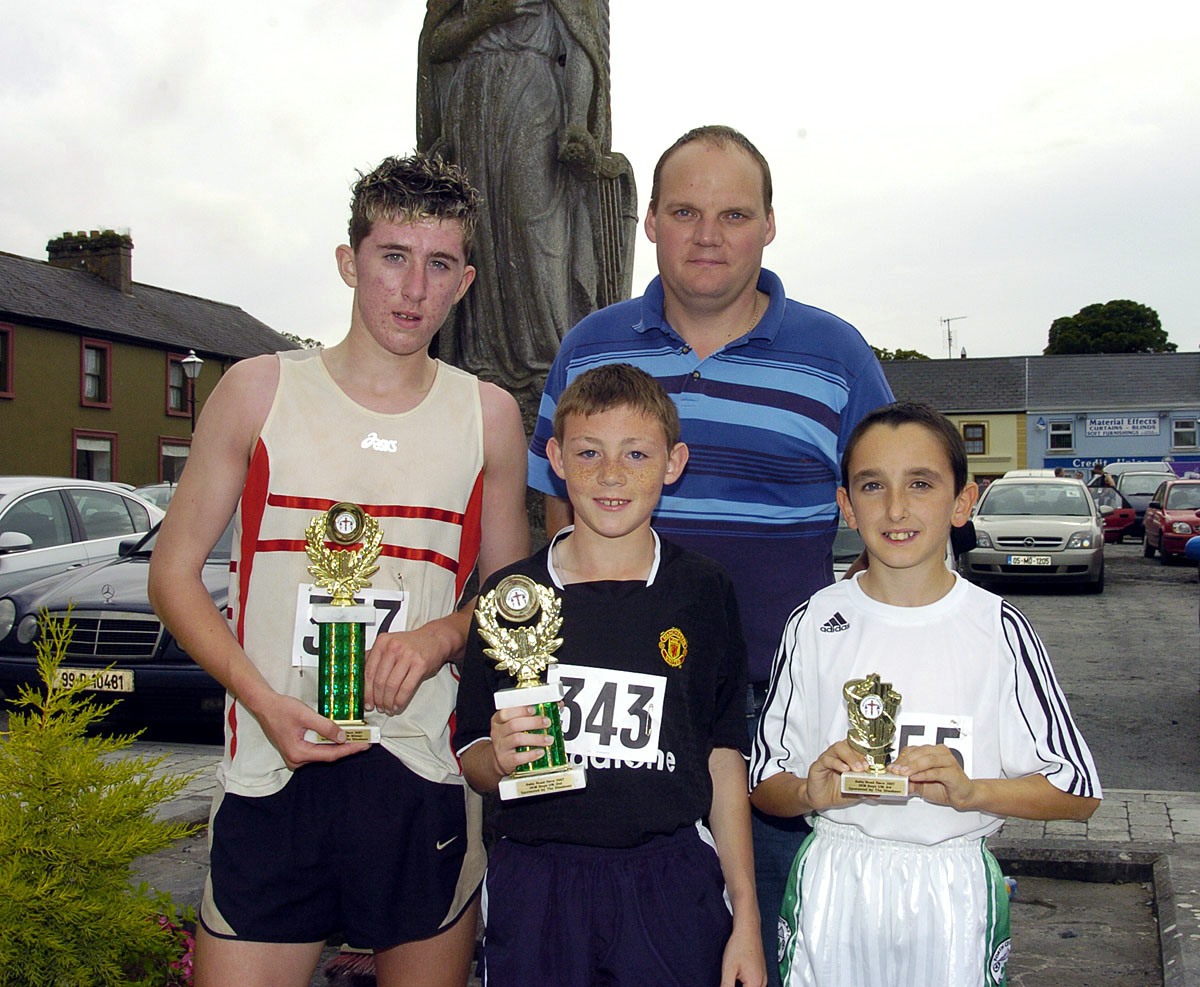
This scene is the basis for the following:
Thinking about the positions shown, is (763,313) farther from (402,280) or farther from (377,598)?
(377,598)

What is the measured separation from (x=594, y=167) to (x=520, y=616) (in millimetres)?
3523

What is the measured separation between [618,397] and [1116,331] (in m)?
84.0

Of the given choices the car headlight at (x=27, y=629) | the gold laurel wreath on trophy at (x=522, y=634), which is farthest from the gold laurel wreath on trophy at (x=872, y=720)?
the car headlight at (x=27, y=629)

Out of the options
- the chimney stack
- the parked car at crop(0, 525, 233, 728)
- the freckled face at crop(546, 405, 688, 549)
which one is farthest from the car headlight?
the chimney stack

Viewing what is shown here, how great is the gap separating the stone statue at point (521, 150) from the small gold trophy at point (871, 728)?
10.3 ft

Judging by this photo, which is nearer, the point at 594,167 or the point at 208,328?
the point at 594,167

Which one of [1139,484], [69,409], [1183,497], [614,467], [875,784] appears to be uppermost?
[69,409]

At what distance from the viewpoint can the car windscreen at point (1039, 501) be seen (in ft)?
55.4

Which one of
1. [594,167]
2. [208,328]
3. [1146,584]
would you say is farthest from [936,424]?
[208,328]

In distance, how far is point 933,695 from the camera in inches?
95.6

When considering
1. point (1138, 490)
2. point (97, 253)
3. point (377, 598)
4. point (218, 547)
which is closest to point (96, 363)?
point (97, 253)

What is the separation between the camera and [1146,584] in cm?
1806

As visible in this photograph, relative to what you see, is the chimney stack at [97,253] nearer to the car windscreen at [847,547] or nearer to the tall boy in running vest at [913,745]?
the car windscreen at [847,547]

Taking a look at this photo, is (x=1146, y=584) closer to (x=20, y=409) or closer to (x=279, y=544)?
(x=279, y=544)
